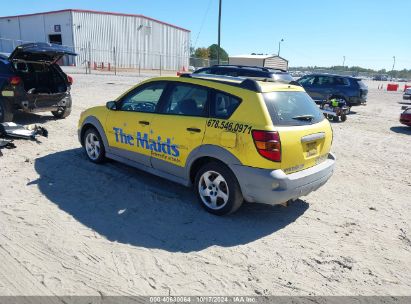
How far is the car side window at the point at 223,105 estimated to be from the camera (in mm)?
3885

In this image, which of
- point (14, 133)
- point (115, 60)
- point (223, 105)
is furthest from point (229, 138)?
point (115, 60)

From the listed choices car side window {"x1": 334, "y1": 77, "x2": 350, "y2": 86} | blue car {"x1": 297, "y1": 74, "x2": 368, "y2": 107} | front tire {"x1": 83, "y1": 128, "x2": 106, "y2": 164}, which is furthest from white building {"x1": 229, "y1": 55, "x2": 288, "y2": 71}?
front tire {"x1": 83, "y1": 128, "x2": 106, "y2": 164}

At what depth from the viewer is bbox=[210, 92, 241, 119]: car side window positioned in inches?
153

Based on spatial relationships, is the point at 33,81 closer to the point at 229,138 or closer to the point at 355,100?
the point at 229,138

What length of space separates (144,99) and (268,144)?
2.25m

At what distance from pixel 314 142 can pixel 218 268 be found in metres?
2.00

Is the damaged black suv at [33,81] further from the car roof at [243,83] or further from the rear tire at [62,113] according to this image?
the car roof at [243,83]

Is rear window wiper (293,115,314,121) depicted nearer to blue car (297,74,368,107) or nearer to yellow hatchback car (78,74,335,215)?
yellow hatchback car (78,74,335,215)

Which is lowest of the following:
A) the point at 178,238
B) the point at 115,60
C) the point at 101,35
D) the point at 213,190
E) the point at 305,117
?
the point at 178,238

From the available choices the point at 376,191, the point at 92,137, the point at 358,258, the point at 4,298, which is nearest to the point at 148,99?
the point at 92,137

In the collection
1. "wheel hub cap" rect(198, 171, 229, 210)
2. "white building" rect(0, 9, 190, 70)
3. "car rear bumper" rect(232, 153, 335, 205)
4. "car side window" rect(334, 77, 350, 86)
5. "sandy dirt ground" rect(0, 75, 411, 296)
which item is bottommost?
"sandy dirt ground" rect(0, 75, 411, 296)

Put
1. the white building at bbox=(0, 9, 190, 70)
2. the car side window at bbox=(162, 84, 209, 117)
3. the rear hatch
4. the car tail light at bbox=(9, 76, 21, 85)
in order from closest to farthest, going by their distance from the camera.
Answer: the rear hatch, the car side window at bbox=(162, 84, 209, 117), the car tail light at bbox=(9, 76, 21, 85), the white building at bbox=(0, 9, 190, 70)

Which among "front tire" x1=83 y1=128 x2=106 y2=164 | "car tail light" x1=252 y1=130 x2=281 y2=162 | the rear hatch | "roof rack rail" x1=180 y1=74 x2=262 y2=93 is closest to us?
"car tail light" x1=252 y1=130 x2=281 y2=162

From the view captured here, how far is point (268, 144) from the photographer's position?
3590 mm
